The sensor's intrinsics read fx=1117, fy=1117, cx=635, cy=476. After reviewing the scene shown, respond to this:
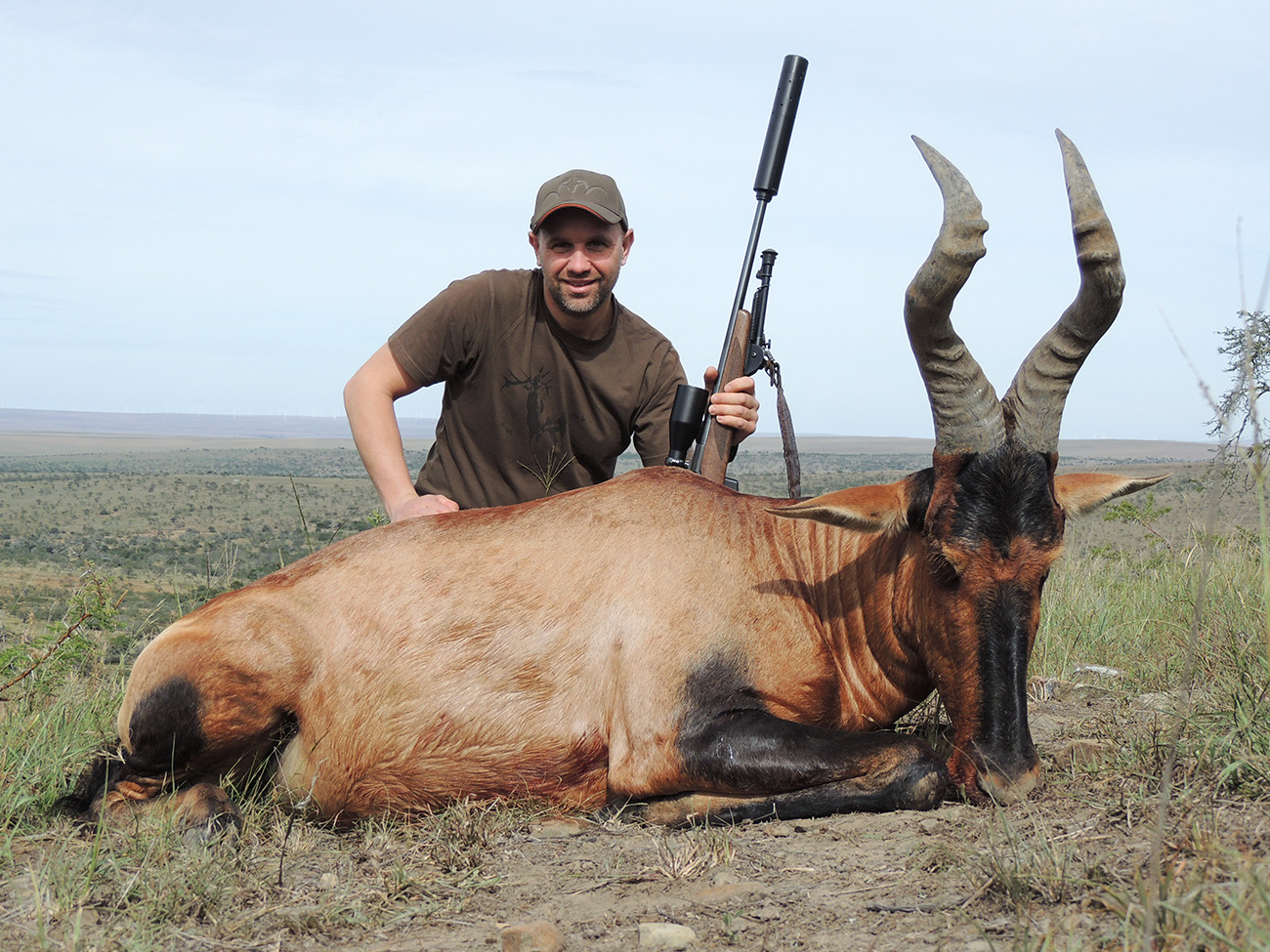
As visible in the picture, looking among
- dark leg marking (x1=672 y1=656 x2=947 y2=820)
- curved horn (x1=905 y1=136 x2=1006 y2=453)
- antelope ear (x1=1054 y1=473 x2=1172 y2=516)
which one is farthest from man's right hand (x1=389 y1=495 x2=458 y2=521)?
antelope ear (x1=1054 y1=473 x2=1172 y2=516)

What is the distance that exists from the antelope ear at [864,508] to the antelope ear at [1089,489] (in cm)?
69

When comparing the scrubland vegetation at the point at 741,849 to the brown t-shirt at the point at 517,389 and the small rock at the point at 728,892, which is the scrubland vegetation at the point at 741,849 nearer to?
the small rock at the point at 728,892

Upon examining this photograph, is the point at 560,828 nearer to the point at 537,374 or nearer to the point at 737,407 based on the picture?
the point at 737,407

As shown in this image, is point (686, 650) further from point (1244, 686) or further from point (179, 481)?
point (179, 481)

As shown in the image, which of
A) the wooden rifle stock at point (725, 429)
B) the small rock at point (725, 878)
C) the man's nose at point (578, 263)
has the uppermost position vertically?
the man's nose at point (578, 263)

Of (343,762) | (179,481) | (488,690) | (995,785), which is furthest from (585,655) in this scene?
(179,481)

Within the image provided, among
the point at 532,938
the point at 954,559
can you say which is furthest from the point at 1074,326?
the point at 532,938

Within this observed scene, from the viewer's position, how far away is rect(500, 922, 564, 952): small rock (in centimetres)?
311

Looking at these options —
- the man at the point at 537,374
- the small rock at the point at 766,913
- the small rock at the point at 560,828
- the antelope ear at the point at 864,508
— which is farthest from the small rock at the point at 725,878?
the man at the point at 537,374

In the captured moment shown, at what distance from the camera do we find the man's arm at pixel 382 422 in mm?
6438

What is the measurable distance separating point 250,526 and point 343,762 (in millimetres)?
30248

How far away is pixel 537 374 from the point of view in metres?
6.97

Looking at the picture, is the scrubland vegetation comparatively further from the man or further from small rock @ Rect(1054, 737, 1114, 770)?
the man

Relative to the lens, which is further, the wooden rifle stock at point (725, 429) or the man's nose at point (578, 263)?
the man's nose at point (578, 263)
